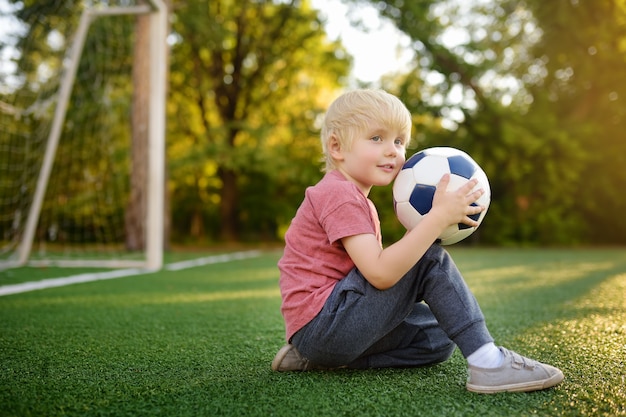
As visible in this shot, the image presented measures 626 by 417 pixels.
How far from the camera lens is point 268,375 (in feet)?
5.64

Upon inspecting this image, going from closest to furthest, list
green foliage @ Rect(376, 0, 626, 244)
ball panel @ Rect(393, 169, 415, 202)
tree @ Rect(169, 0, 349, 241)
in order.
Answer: ball panel @ Rect(393, 169, 415, 202) → green foliage @ Rect(376, 0, 626, 244) → tree @ Rect(169, 0, 349, 241)

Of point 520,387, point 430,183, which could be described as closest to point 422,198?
point 430,183

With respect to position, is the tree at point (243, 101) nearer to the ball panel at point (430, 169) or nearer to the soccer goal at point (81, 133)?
the soccer goal at point (81, 133)

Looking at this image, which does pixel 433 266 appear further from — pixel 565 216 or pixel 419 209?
pixel 565 216

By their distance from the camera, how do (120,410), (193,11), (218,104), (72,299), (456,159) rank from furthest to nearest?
(218,104), (193,11), (72,299), (456,159), (120,410)

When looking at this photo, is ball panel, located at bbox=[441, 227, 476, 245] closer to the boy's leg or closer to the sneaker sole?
the boy's leg

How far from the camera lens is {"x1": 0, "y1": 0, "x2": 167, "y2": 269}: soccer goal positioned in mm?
5809

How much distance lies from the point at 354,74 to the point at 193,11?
514 cm

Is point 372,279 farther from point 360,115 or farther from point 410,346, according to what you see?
point 360,115

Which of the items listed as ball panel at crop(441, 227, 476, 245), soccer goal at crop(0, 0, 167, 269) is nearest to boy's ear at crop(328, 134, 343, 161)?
ball panel at crop(441, 227, 476, 245)

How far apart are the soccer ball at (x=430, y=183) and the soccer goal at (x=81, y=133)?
408 centimetres

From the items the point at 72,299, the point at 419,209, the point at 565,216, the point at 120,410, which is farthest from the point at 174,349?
the point at 565,216

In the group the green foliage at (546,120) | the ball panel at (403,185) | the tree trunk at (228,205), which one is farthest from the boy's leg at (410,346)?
the tree trunk at (228,205)

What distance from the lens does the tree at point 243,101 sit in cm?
1404
